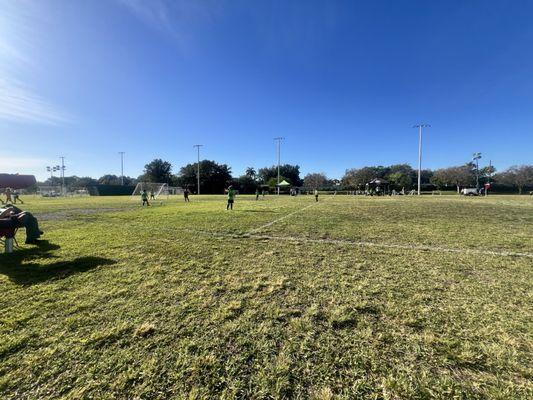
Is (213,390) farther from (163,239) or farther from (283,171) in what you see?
(283,171)

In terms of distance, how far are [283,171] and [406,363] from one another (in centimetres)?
9685

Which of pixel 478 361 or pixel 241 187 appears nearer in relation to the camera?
pixel 478 361

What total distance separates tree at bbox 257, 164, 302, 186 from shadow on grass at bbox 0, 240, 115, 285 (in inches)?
3594

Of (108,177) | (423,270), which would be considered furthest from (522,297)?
(108,177)

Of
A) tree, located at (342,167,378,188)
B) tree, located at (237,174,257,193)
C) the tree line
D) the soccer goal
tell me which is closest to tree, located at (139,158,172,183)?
the tree line

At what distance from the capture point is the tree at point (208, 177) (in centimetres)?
8182

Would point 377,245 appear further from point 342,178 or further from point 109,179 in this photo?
point 109,179

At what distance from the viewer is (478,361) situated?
2.32 m

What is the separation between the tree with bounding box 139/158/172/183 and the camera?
90625 mm

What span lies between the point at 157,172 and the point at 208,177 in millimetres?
23451

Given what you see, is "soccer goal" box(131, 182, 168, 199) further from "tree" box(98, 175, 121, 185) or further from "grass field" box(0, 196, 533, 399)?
"tree" box(98, 175, 121, 185)

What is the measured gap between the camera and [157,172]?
9112cm

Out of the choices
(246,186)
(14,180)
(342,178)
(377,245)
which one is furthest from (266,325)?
(342,178)

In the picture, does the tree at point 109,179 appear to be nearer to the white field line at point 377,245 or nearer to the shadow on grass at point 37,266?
the shadow on grass at point 37,266
